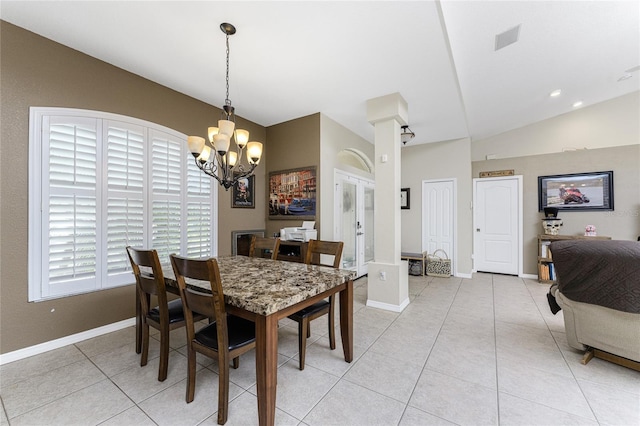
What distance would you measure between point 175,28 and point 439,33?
2.26m

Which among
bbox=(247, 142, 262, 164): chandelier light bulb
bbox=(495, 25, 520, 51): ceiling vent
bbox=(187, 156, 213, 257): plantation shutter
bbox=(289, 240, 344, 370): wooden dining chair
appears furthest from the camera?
bbox=(187, 156, 213, 257): plantation shutter

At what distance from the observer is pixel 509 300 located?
3.64 meters

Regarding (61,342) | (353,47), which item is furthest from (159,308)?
(353,47)

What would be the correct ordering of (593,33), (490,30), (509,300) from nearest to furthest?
(490,30)
(593,33)
(509,300)

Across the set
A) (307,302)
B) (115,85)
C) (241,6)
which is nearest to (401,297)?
(307,302)

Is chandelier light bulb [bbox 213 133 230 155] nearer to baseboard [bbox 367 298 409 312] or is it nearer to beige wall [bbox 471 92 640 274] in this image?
baseboard [bbox 367 298 409 312]

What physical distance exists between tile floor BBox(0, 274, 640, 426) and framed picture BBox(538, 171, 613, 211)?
10.6 feet

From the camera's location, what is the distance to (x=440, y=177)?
5348 mm

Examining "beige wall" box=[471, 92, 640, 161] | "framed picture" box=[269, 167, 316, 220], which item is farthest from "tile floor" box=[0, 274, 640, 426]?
"beige wall" box=[471, 92, 640, 161]

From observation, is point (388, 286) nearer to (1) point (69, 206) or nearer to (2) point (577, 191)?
(1) point (69, 206)

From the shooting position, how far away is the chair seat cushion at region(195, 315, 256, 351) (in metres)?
1.50

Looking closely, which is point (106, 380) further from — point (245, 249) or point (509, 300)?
point (509, 300)

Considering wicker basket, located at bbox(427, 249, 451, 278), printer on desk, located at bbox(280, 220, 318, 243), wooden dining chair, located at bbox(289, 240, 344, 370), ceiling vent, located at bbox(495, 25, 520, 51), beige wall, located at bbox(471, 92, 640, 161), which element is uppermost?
ceiling vent, located at bbox(495, 25, 520, 51)

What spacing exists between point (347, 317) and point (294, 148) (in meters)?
2.82
